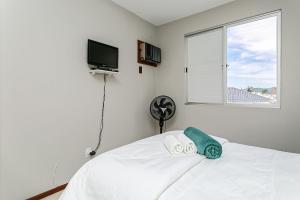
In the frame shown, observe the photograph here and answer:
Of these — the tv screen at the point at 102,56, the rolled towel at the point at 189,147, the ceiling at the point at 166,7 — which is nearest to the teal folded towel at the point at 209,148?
the rolled towel at the point at 189,147

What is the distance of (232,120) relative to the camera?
2562 mm

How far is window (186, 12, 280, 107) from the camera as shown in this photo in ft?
7.52

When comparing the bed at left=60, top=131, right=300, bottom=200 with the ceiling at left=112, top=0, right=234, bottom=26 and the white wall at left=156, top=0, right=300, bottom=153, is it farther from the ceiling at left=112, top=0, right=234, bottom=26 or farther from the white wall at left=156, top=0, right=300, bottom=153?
the ceiling at left=112, top=0, right=234, bottom=26

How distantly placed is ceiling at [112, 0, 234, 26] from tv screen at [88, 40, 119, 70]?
778mm

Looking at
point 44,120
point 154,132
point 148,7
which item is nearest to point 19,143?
point 44,120

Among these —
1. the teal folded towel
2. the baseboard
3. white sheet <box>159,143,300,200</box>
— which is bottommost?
the baseboard

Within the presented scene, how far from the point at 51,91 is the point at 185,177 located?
168 cm

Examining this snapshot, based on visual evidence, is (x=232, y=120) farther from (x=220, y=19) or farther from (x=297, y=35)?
(x=220, y=19)

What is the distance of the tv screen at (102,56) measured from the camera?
7.30 ft

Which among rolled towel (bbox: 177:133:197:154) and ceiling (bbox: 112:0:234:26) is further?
ceiling (bbox: 112:0:234:26)

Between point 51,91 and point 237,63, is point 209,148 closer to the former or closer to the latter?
point 51,91

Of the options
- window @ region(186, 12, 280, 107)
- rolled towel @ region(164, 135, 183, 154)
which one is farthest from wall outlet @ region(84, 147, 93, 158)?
window @ region(186, 12, 280, 107)

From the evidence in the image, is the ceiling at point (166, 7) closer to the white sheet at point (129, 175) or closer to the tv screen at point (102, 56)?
the tv screen at point (102, 56)

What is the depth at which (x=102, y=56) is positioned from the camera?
234 centimetres
